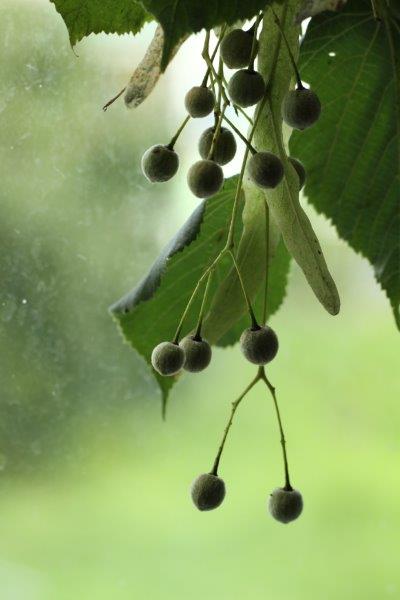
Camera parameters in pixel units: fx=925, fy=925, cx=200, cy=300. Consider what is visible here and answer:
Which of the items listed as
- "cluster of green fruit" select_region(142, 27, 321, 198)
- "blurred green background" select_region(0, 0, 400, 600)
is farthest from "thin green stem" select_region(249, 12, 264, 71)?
"blurred green background" select_region(0, 0, 400, 600)

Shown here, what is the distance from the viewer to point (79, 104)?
0.89m

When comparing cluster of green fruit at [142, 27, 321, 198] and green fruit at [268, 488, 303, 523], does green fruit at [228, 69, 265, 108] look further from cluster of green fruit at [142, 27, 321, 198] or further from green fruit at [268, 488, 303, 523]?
green fruit at [268, 488, 303, 523]

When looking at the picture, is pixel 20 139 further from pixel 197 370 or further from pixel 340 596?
pixel 340 596

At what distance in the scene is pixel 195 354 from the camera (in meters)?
0.44

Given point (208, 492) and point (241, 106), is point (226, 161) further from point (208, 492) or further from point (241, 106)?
point (208, 492)

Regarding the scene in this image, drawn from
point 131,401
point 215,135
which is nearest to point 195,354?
point 215,135

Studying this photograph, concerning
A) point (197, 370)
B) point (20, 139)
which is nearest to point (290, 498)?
point (197, 370)

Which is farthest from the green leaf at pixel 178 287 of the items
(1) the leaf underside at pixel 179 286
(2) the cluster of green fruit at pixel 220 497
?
(2) the cluster of green fruit at pixel 220 497

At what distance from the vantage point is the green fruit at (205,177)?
417mm

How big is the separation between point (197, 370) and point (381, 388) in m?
0.68

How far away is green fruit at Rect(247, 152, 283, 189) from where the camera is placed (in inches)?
15.6

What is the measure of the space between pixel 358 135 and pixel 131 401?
1.71 feet

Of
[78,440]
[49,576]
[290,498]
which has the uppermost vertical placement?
[78,440]

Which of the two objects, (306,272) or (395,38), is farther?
(395,38)
